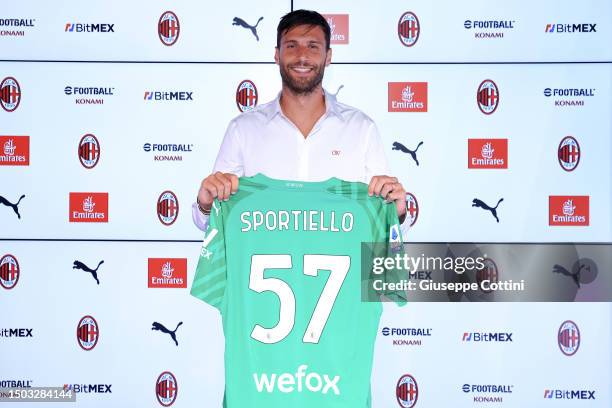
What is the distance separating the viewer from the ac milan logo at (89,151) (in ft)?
10.5

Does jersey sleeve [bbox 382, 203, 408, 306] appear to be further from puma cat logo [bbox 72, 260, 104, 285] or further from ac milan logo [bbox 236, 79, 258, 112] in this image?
puma cat logo [bbox 72, 260, 104, 285]

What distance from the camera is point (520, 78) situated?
10.5ft

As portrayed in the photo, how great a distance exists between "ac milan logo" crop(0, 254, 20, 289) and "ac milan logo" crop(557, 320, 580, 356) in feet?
8.90

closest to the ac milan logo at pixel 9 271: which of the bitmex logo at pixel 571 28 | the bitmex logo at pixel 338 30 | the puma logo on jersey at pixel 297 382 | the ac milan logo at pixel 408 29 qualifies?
the puma logo on jersey at pixel 297 382

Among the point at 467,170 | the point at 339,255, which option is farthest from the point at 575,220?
the point at 339,255

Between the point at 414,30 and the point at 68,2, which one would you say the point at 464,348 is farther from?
the point at 68,2

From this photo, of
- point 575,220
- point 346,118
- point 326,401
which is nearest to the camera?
point 326,401

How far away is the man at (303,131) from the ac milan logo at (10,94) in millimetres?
1321

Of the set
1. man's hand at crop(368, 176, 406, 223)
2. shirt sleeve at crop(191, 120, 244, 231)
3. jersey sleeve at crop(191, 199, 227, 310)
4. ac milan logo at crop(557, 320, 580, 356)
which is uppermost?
shirt sleeve at crop(191, 120, 244, 231)

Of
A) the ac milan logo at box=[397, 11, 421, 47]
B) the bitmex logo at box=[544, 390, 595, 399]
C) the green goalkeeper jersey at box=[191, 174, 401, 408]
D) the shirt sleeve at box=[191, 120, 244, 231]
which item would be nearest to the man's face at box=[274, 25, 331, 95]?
the shirt sleeve at box=[191, 120, 244, 231]

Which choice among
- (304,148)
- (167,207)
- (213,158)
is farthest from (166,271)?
(304,148)

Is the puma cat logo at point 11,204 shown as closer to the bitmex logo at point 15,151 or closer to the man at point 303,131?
the bitmex logo at point 15,151

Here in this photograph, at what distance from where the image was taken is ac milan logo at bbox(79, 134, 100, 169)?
10.5 ft

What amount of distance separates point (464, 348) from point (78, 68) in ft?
7.80
